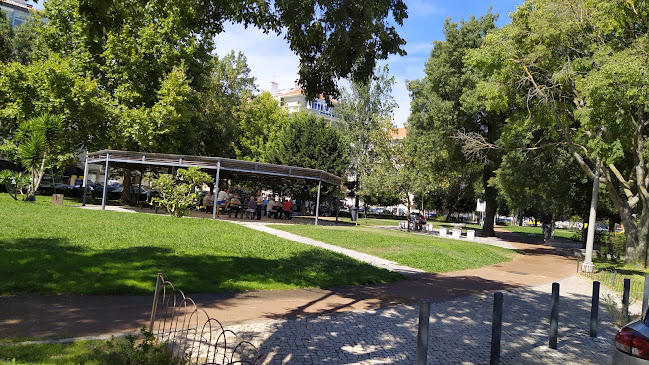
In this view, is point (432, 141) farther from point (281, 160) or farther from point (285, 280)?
point (285, 280)

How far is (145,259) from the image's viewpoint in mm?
9242

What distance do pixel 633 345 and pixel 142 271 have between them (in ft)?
24.7

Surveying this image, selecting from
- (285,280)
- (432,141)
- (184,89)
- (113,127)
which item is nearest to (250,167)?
(184,89)

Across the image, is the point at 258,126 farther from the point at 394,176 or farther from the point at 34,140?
the point at 34,140

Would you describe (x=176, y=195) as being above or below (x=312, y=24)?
below

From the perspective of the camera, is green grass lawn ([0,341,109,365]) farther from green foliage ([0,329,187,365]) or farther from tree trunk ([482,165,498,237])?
tree trunk ([482,165,498,237])

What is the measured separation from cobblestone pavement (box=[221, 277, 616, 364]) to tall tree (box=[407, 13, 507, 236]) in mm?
20239

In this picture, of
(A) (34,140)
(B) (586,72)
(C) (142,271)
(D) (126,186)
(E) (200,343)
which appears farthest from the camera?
(D) (126,186)

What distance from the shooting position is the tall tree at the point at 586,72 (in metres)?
14.2

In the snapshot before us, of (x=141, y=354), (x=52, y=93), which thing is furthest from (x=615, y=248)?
(x=52, y=93)

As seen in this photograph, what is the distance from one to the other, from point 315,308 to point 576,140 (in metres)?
16.4

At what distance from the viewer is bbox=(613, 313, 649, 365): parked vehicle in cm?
374

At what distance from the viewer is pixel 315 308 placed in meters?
7.47

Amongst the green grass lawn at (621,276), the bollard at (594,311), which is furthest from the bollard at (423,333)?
the green grass lawn at (621,276)
